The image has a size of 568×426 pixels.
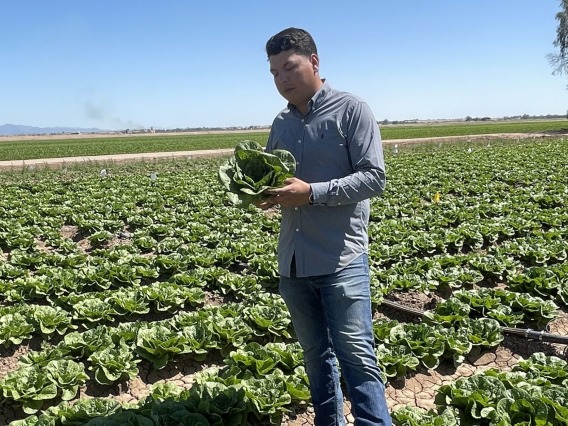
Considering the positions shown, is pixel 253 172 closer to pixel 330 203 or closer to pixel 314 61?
pixel 330 203

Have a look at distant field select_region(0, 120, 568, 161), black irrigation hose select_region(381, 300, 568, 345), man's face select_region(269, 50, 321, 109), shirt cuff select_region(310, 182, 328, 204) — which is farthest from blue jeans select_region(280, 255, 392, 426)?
distant field select_region(0, 120, 568, 161)

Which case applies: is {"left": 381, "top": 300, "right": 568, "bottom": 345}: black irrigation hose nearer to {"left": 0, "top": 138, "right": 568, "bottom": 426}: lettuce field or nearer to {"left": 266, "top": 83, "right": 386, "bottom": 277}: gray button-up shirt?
{"left": 0, "top": 138, "right": 568, "bottom": 426}: lettuce field

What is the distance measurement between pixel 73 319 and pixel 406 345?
3.99m

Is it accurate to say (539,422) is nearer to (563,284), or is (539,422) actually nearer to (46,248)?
(563,284)

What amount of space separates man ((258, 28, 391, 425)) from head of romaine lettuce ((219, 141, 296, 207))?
0.09 metres

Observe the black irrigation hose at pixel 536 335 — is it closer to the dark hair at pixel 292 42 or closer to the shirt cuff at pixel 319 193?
the shirt cuff at pixel 319 193

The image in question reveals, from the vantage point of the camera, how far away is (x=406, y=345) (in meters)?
5.12

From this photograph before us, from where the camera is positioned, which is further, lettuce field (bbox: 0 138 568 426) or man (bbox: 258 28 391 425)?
lettuce field (bbox: 0 138 568 426)

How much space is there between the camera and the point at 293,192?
9.23 ft

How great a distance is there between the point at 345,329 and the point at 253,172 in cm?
112

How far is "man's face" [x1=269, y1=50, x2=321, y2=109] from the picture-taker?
2842 millimetres

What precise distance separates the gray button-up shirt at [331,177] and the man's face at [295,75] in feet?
0.23

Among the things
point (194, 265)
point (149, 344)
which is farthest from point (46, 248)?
point (149, 344)

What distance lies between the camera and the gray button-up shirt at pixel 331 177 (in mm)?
2809
